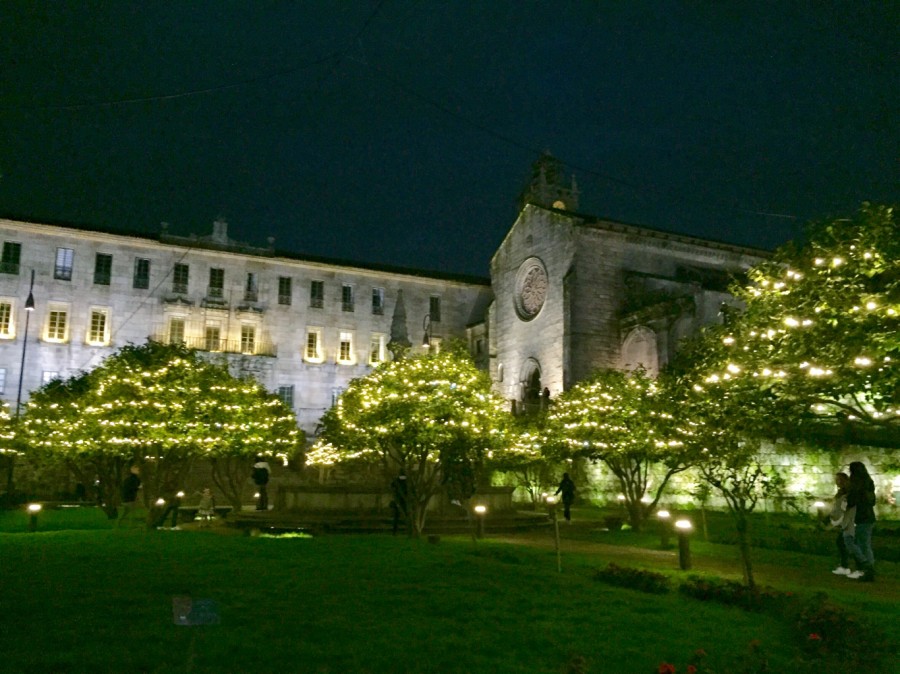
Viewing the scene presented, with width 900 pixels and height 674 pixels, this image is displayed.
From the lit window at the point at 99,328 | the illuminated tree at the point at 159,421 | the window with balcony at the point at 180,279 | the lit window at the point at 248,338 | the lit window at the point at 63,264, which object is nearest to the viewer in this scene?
the illuminated tree at the point at 159,421

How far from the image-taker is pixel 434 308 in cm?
5962

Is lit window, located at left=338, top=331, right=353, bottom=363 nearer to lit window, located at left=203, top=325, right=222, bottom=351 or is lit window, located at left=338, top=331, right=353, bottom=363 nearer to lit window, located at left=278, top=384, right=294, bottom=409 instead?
lit window, located at left=278, top=384, right=294, bottom=409

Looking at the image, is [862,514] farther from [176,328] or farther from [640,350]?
[176,328]

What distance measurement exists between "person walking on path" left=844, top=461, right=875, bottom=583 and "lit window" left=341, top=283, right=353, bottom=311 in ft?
153

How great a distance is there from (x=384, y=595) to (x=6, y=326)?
46.6 meters

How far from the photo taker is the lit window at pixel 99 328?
4916 centimetres

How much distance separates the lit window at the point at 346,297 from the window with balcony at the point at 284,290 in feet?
Result: 13.4

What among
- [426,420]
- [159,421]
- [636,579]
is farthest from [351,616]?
[159,421]

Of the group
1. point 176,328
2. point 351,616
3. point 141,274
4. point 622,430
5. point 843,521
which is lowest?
point 351,616

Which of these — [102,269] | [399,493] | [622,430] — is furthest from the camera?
[102,269]

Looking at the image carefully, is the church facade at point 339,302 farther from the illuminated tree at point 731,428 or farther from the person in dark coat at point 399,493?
the illuminated tree at point 731,428

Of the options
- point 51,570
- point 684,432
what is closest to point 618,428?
point 684,432

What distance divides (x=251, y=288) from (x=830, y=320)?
157 ft

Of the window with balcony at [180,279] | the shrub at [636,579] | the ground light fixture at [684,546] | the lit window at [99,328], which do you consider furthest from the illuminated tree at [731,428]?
the lit window at [99,328]
